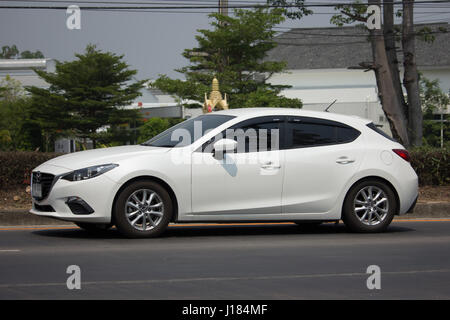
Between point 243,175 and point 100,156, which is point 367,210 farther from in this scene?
point 100,156

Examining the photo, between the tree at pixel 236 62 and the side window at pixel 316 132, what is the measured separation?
74.1ft

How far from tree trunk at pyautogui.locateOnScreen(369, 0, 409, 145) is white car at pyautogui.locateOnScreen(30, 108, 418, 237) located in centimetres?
1274

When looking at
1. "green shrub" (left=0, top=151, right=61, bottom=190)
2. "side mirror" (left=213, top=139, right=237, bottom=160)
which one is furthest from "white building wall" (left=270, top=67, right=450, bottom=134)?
"side mirror" (left=213, top=139, right=237, bottom=160)

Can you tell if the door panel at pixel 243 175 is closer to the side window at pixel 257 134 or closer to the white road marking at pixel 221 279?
the side window at pixel 257 134

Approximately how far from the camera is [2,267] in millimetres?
7742

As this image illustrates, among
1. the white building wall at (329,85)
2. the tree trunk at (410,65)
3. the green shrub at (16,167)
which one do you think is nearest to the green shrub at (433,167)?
the green shrub at (16,167)

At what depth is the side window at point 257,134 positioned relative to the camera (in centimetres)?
1010

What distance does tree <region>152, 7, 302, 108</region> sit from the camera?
34.7 metres

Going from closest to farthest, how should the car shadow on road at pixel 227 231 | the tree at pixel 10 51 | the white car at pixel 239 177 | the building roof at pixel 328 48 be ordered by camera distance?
the white car at pixel 239 177
the car shadow on road at pixel 227 231
the building roof at pixel 328 48
the tree at pixel 10 51

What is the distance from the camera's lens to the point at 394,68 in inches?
989

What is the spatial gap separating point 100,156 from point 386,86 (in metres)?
15.3

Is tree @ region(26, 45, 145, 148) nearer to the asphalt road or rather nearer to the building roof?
the building roof

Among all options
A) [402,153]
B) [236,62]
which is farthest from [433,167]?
[236,62]

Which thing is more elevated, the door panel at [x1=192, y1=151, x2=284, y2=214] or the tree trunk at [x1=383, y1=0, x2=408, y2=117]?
the tree trunk at [x1=383, y1=0, x2=408, y2=117]
